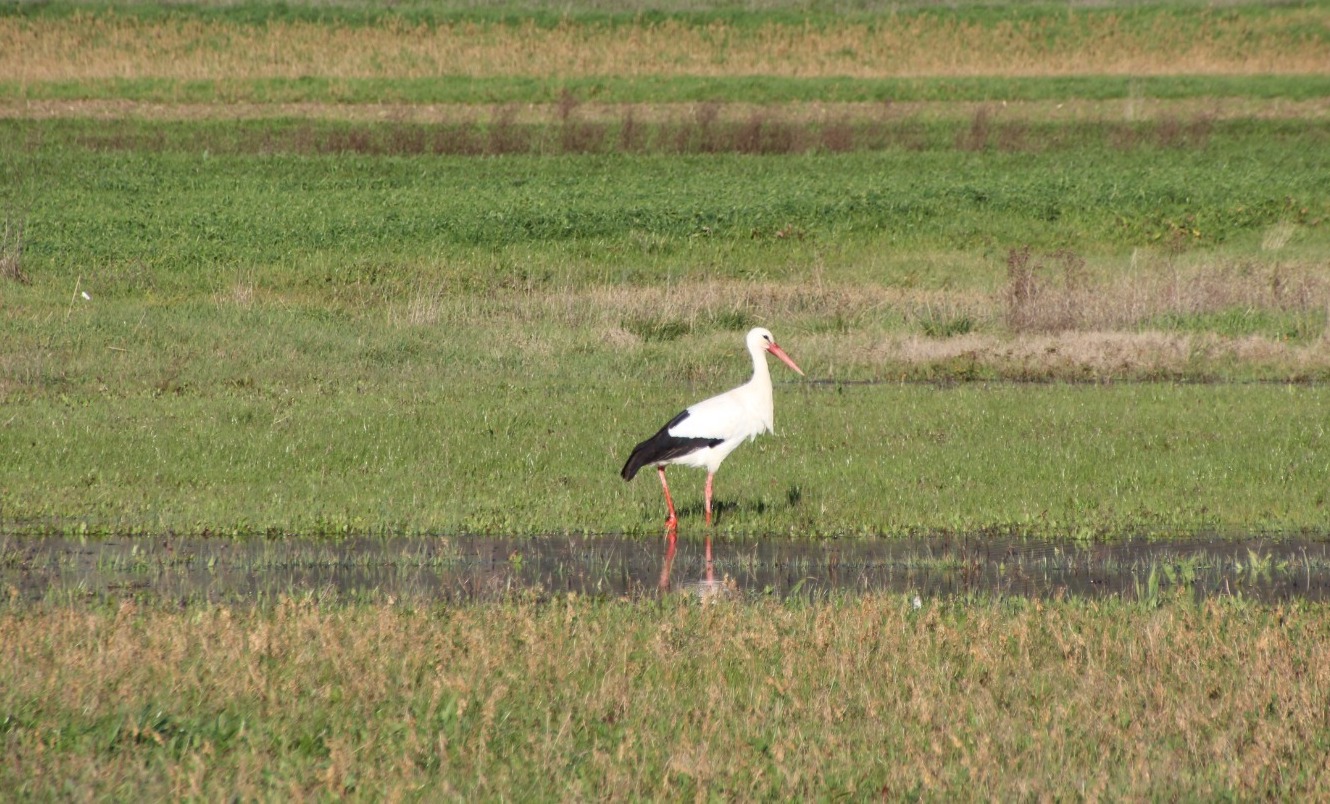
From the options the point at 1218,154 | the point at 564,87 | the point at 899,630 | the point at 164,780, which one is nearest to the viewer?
the point at 164,780

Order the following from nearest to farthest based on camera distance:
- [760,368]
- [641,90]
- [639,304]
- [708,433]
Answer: [708,433] → [760,368] → [639,304] → [641,90]

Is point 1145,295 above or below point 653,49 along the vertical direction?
below

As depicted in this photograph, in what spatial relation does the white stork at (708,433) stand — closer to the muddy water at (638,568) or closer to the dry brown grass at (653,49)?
the muddy water at (638,568)

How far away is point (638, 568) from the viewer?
35.8 feet

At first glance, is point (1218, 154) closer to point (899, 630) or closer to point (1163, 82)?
point (1163, 82)

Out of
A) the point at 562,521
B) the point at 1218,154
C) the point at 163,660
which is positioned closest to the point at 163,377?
the point at 562,521

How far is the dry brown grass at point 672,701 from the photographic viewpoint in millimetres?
6156

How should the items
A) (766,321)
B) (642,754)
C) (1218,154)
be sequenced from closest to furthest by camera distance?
(642,754) < (766,321) < (1218,154)

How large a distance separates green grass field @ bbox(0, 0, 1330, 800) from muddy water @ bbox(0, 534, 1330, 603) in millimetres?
342

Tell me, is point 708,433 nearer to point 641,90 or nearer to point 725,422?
point 725,422

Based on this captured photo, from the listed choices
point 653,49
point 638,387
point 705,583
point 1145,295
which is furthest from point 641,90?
point 705,583

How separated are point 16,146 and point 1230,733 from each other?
118ft

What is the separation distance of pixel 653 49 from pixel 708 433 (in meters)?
42.9

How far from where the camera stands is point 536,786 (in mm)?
6109
